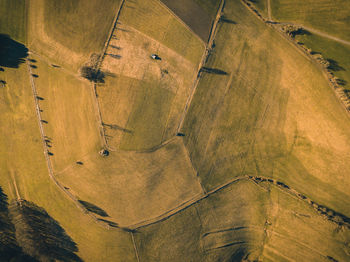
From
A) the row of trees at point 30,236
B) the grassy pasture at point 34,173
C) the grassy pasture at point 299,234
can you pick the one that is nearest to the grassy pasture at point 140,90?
the grassy pasture at point 34,173

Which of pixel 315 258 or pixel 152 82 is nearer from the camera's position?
pixel 152 82

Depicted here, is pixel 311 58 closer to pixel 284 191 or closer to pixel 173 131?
→ pixel 284 191

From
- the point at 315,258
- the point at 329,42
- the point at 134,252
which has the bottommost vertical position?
the point at 134,252

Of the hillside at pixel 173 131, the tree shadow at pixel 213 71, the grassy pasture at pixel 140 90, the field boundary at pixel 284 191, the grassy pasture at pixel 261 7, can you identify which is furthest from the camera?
the grassy pasture at pixel 261 7

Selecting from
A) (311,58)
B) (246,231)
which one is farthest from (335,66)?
(246,231)

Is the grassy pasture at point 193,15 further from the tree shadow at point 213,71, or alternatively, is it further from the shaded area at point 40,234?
the shaded area at point 40,234

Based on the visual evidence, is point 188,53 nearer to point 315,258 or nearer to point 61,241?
point 61,241

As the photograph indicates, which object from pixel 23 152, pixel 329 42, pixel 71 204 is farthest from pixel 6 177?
pixel 329 42
